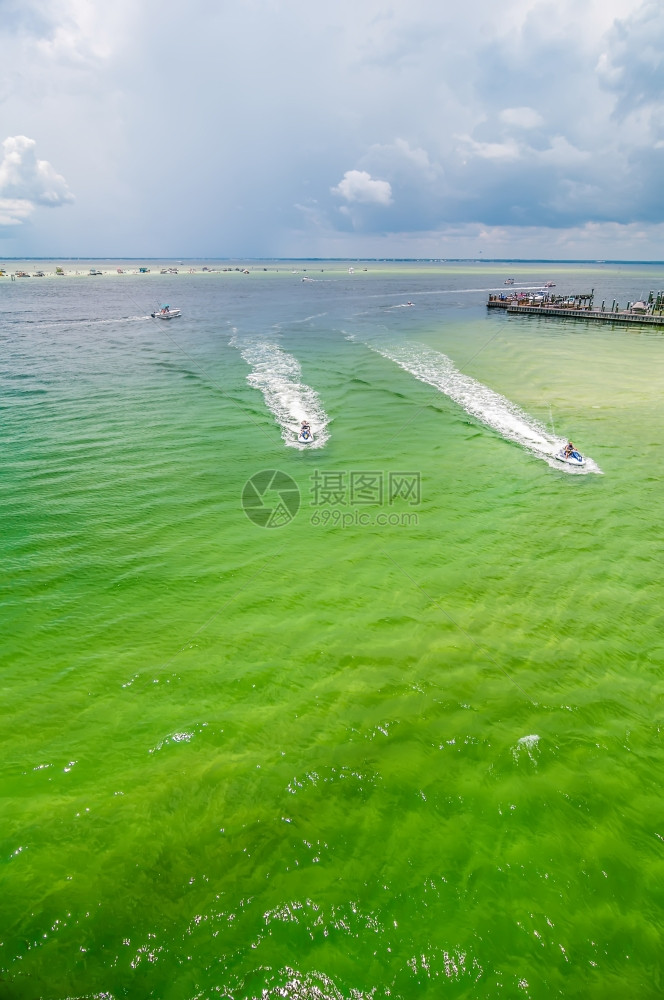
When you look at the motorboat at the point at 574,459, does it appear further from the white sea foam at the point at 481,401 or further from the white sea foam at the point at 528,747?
the white sea foam at the point at 528,747

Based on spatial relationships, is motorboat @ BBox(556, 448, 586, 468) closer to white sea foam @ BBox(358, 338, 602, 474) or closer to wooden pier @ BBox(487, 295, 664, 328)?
white sea foam @ BBox(358, 338, 602, 474)

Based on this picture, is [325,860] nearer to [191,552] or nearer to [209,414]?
[191,552]

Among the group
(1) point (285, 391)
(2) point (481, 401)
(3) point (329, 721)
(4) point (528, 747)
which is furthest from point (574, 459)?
(1) point (285, 391)

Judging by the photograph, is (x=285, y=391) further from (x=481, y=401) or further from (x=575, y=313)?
(x=575, y=313)

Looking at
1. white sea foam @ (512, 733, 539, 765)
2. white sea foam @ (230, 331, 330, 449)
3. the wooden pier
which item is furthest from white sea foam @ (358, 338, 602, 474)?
the wooden pier

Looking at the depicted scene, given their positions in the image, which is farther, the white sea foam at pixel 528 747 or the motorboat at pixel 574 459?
the motorboat at pixel 574 459

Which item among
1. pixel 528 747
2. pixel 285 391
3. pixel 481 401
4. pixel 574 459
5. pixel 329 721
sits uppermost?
pixel 285 391

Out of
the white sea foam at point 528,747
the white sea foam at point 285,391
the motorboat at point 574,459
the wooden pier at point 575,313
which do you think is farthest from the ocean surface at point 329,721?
the wooden pier at point 575,313
